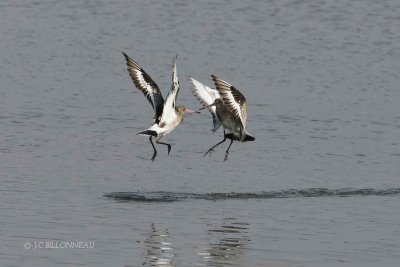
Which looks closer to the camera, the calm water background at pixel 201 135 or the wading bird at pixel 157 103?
the calm water background at pixel 201 135

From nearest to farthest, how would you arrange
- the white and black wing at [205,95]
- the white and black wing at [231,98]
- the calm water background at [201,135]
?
the calm water background at [201,135] < the white and black wing at [231,98] < the white and black wing at [205,95]

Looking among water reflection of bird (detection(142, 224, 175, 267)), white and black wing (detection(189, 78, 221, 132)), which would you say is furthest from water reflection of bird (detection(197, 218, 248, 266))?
white and black wing (detection(189, 78, 221, 132))

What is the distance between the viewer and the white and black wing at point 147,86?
1742cm

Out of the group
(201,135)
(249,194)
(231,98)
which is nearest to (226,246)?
(249,194)

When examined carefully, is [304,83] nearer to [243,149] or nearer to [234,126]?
[243,149]

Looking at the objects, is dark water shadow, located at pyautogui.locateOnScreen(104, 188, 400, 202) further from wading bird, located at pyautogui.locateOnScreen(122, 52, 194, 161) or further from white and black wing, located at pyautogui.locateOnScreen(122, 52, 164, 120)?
white and black wing, located at pyautogui.locateOnScreen(122, 52, 164, 120)

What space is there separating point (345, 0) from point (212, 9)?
4856mm

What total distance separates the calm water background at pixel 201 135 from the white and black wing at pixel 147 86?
1.10 m

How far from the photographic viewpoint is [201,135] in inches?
829

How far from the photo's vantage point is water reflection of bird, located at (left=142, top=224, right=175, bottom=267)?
501 inches

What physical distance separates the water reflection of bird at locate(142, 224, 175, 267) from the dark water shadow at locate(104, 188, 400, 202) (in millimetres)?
1963

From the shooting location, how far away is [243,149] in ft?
65.8

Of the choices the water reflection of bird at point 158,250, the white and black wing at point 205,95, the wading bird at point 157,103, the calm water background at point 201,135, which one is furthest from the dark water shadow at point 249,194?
the water reflection of bird at point 158,250

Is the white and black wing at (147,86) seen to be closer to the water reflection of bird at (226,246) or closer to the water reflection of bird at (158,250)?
the water reflection of bird at (226,246)
